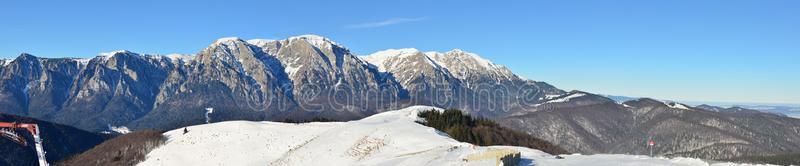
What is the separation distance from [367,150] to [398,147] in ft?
10.7

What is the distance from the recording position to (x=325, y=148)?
70562 mm

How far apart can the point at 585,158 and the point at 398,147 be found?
2160 centimetres

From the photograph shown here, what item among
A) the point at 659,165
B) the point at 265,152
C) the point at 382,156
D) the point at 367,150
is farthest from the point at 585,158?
the point at 265,152

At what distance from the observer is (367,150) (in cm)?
6644

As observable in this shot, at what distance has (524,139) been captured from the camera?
10581 cm

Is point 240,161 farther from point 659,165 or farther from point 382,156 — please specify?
point 659,165

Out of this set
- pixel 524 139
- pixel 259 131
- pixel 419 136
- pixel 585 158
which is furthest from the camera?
pixel 524 139

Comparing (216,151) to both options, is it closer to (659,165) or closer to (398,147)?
(398,147)

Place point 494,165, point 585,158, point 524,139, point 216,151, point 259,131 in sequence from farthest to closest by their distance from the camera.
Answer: point 524,139
point 259,131
point 216,151
point 585,158
point 494,165

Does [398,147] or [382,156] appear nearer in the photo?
[382,156]

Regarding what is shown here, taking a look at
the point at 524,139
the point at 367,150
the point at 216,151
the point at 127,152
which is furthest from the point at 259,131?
the point at 524,139

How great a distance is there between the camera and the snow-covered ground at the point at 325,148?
171 feet

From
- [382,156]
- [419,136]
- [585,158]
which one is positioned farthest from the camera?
[419,136]

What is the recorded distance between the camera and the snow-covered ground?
2056 inches
